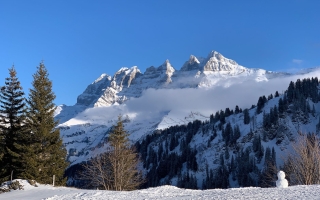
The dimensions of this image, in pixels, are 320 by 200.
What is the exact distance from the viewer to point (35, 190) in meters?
34.5

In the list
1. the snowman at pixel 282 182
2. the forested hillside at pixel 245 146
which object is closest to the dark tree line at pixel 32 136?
the snowman at pixel 282 182

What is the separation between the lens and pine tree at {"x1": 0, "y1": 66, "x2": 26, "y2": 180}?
1740 inches

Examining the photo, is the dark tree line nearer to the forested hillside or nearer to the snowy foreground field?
the snowy foreground field

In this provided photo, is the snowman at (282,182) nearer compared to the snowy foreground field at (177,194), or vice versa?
the snowy foreground field at (177,194)

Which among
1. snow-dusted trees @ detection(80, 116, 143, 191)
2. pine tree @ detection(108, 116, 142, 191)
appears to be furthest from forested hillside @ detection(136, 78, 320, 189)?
pine tree @ detection(108, 116, 142, 191)

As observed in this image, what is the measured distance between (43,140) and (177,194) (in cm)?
2465

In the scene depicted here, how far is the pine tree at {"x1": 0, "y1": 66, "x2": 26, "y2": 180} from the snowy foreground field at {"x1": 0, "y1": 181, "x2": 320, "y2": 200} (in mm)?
8292

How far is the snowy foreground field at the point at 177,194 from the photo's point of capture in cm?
2205

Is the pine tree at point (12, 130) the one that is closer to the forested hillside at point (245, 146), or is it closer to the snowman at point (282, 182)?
the snowman at point (282, 182)

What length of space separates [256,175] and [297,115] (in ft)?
163

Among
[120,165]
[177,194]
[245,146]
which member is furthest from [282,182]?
[245,146]

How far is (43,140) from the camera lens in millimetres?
45062

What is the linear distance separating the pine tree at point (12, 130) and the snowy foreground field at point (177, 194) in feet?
27.2

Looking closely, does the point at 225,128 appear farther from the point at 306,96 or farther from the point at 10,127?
the point at 10,127
